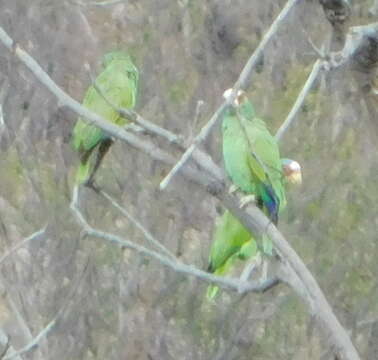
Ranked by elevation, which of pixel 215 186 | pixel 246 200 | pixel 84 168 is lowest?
pixel 84 168

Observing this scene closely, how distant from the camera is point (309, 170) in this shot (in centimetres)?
691

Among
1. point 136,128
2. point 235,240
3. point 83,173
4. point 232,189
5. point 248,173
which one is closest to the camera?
point 136,128

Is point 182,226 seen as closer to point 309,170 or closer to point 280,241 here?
point 309,170

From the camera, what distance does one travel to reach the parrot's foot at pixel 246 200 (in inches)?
155

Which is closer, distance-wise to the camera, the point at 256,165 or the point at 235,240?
the point at 256,165

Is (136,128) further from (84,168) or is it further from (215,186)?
(84,168)

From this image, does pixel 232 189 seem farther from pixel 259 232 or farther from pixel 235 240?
pixel 235 240

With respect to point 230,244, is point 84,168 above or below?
below

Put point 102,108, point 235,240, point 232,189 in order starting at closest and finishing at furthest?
1. point 232,189
2. point 235,240
3. point 102,108

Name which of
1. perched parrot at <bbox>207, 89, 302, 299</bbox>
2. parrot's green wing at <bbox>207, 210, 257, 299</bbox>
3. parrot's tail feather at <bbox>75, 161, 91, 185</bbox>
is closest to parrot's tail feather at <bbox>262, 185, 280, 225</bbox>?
perched parrot at <bbox>207, 89, 302, 299</bbox>

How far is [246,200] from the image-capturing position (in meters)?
4.10

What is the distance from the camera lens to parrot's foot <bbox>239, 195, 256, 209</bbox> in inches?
155

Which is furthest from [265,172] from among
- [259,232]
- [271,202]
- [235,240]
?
[259,232]

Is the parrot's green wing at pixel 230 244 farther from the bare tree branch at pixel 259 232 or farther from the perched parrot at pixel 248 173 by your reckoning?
the bare tree branch at pixel 259 232
